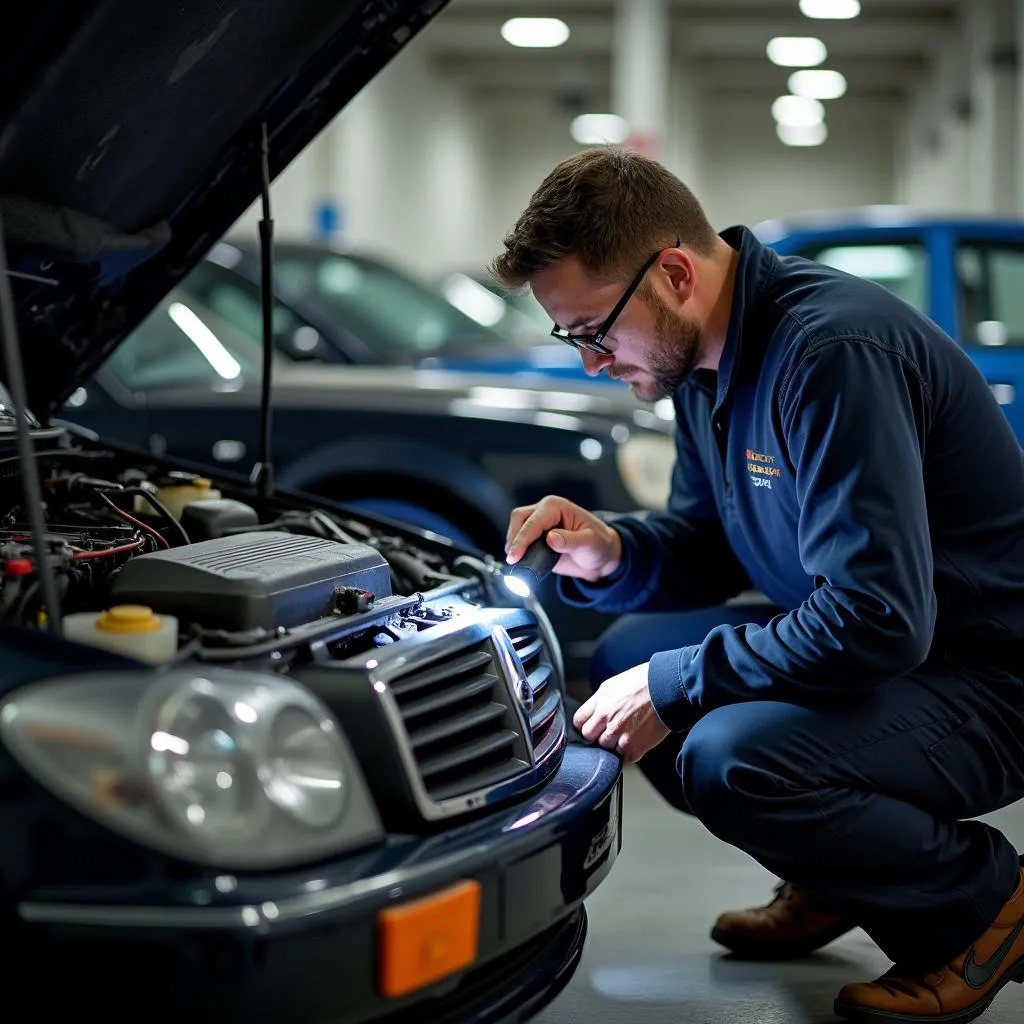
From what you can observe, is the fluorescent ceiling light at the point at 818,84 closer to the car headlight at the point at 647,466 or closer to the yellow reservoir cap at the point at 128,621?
the car headlight at the point at 647,466

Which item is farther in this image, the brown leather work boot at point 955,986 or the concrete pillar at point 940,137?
the concrete pillar at point 940,137

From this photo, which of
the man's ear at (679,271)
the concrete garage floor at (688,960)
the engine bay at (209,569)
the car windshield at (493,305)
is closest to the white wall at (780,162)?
the car windshield at (493,305)

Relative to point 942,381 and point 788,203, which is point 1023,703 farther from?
point 788,203

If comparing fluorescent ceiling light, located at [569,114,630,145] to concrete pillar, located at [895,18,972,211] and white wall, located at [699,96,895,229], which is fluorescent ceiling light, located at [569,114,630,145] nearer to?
white wall, located at [699,96,895,229]

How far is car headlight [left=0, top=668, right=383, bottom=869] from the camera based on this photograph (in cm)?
139

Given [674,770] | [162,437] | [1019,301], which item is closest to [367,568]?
[674,770]

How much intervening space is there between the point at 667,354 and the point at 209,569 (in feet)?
2.69

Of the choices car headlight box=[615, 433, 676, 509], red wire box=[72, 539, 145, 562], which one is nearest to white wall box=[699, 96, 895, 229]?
car headlight box=[615, 433, 676, 509]

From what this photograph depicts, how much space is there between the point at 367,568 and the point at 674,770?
2.21 ft

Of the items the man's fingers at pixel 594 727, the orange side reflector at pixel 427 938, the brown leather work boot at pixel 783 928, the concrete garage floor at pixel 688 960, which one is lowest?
the concrete garage floor at pixel 688 960

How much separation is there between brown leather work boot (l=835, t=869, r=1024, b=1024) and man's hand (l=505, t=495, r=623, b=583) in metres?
0.83

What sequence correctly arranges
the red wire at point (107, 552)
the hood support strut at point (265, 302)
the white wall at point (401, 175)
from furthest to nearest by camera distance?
the white wall at point (401, 175) → the hood support strut at point (265, 302) → the red wire at point (107, 552)

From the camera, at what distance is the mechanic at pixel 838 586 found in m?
1.96

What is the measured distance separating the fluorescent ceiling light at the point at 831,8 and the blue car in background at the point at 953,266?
10.8 metres
